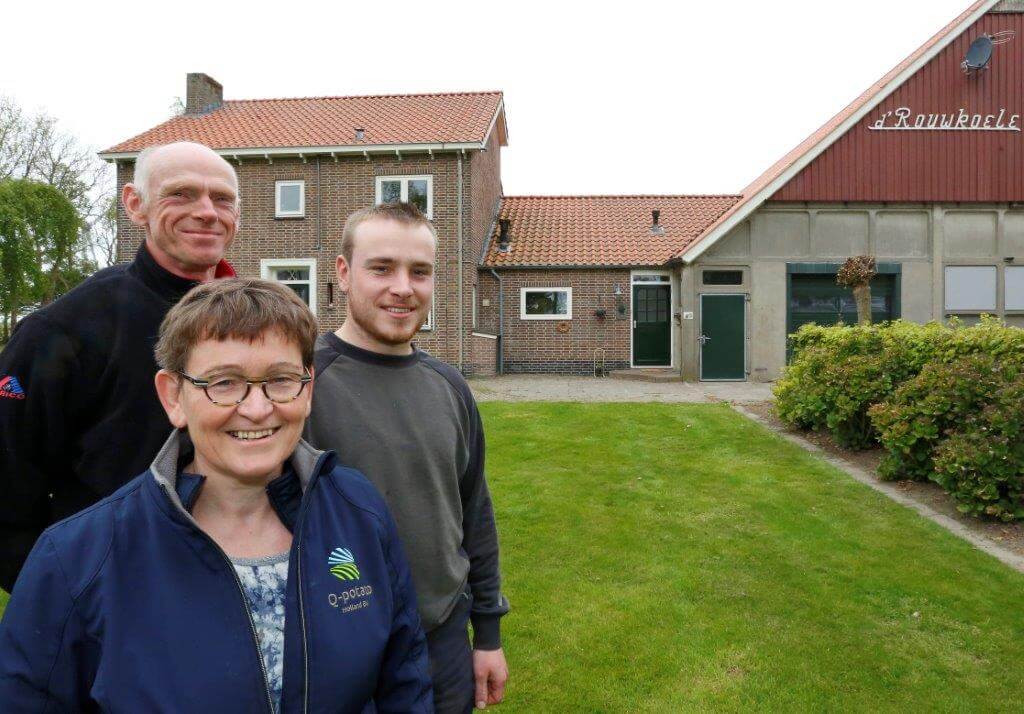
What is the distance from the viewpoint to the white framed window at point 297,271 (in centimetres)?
1931

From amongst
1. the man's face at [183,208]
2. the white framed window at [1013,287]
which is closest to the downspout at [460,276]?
the white framed window at [1013,287]

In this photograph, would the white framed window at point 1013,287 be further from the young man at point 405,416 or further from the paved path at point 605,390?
the young man at point 405,416

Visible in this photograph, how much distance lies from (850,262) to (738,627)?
10.7 meters

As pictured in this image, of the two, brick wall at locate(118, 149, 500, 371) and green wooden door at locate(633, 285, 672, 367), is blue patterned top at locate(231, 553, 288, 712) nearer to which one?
brick wall at locate(118, 149, 500, 371)

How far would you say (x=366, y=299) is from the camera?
2.10 meters

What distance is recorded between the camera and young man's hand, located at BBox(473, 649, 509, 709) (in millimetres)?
2328

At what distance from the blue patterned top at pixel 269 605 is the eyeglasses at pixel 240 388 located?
37 centimetres

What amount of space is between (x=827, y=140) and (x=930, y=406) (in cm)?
1258

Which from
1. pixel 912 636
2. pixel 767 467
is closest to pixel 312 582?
pixel 912 636

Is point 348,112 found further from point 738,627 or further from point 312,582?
point 312,582

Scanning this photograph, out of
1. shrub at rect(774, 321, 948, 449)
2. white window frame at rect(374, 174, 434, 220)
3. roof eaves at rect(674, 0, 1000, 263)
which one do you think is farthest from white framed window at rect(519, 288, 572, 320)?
shrub at rect(774, 321, 948, 449)

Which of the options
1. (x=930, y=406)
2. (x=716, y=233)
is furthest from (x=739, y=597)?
(x=716, y=233)

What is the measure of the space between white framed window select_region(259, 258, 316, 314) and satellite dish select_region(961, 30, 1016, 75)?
18.1 meters

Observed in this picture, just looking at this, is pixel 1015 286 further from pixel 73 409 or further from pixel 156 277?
pixel 73 409
